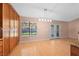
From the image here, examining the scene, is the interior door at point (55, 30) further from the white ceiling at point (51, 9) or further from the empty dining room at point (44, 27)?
the white ceiling at point (51, 9)

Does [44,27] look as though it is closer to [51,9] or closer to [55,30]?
[55,30]

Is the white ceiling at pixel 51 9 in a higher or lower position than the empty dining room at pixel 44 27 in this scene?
higher

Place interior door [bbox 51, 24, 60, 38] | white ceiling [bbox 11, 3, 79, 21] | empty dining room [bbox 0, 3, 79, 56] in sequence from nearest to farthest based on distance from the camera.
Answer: white ceiling [bbox 11, 3, 79, 21] < empty dining room [bbox 0, 3, 79, 56] < interior door [bbox 51, 24, 60, 38]

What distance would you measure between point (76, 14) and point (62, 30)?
10.0 feet

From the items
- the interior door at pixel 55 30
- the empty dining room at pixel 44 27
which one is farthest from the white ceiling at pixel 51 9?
the interior door at pixel 55 30

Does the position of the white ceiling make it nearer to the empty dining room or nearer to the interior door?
the empty dining room

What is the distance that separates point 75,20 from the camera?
27.4ft

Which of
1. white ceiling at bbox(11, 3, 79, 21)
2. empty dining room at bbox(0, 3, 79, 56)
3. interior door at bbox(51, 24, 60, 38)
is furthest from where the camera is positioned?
interior door at bbox(51, 24, 60, 38)

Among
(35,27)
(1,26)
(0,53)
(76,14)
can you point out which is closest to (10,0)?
(0,53)

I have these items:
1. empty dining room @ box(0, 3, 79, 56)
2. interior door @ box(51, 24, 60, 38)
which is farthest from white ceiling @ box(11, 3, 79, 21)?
interior door @ box(51, 24, 60, 38)

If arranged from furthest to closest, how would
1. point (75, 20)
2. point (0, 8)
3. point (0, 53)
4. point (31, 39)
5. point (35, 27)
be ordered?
1. point (35, 27)
2. point (31, 39)
3. point (75, 20)
4. point (0, 8)
5. point (0, 53)

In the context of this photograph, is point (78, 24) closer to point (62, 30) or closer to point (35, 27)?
point (62, 30)

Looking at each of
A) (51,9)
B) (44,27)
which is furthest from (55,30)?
(51,9)

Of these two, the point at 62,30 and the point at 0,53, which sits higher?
the point at 62,30
